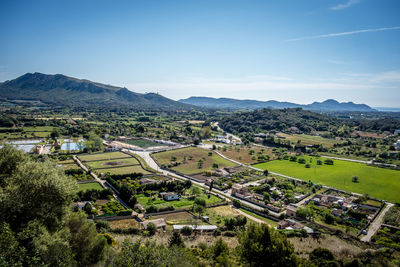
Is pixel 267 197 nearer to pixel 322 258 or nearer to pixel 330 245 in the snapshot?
pixel 330 245

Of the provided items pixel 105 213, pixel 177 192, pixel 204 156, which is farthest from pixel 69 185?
pixel 204 156

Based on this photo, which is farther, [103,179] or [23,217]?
[103,179]

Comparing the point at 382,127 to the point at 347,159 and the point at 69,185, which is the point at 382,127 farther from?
the point at 69,185

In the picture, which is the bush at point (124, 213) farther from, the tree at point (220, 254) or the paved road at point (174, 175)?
the paved road at point (174, 175)

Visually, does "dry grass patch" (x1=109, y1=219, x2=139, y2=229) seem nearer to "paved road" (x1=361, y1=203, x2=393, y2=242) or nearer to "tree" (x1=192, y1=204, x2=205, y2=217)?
"tree" (x1=192, y1=204, x2=205, y2=217)

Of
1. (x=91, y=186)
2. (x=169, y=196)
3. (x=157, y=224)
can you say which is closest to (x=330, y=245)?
(x=157, y=224)

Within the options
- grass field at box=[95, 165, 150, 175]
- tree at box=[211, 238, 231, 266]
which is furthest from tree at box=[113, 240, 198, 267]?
grass field at box=[95, 165, 150, 175]
